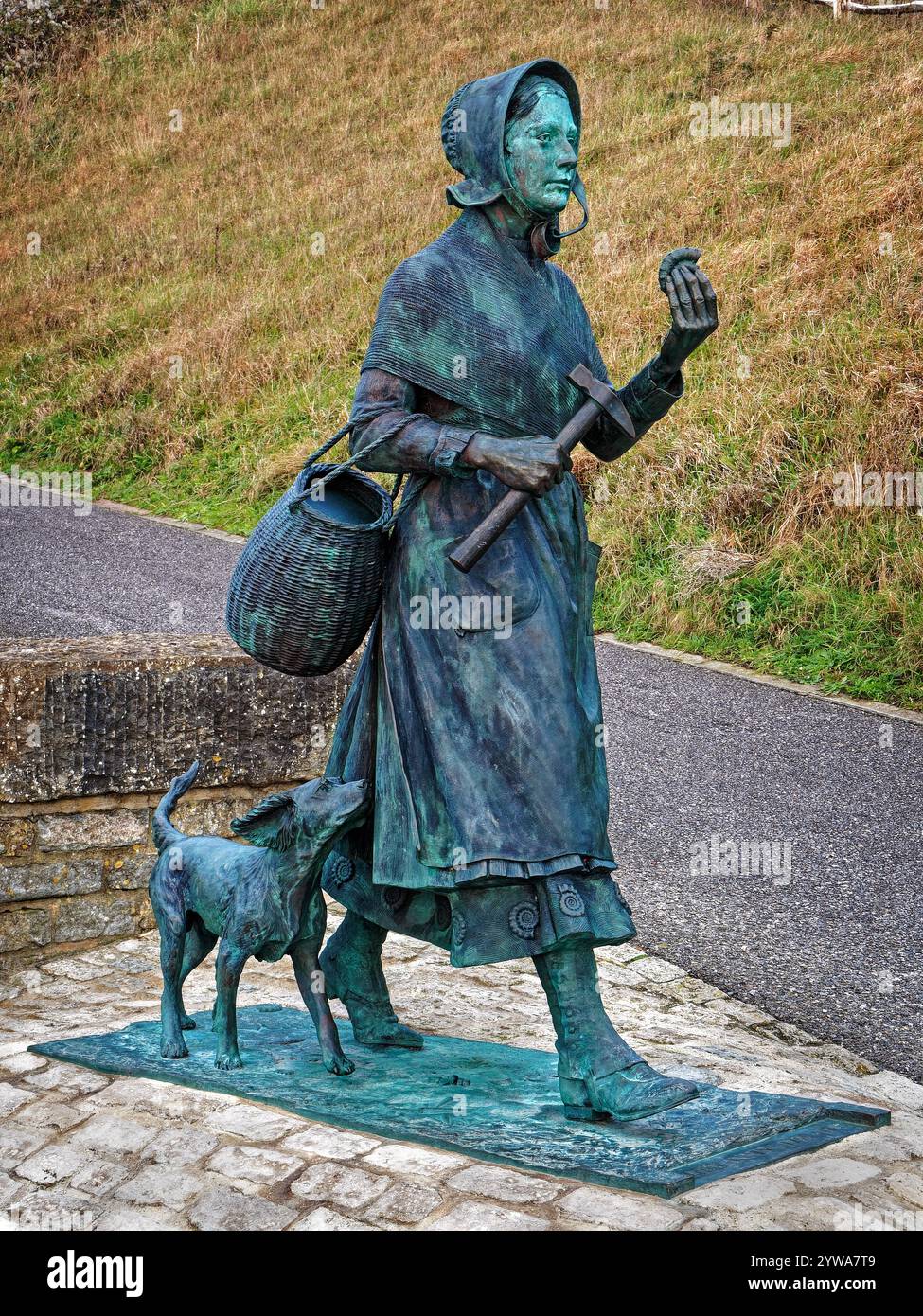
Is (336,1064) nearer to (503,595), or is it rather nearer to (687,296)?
(503,595)

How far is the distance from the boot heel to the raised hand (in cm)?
182

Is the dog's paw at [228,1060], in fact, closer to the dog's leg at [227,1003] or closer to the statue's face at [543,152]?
the dog's leg at [227,1003]

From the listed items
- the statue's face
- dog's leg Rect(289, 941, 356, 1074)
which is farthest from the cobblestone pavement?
the statue's face

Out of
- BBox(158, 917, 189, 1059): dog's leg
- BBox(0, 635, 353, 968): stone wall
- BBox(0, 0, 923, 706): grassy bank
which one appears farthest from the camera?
BBox(0, 0, 923, 706): grassy bank

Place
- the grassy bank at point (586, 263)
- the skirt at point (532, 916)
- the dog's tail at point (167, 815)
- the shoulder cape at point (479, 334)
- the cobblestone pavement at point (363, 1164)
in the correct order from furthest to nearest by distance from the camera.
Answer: the grassy bank at point (586, 263), the dog's tail at point (167, 815), the shoulder cape at point (479, 334), the skirt at point (532, 916), the cobblestone pavement at point (363, 1164)

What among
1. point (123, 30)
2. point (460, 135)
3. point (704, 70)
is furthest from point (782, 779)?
point (123, 30)

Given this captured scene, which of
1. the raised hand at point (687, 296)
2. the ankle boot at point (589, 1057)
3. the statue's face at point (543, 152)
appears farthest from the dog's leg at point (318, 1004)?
the statue's face at point (543, 152)

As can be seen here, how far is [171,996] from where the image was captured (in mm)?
4426

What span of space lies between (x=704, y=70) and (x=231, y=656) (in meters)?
14.8

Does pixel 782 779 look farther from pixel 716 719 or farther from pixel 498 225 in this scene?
pixel 498 225

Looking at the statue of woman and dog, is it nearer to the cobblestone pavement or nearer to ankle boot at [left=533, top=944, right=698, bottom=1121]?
ankle boot at [left=533, top=944, right=698, bottom=1121]

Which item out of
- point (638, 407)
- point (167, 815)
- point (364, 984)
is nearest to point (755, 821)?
point (364, 984)

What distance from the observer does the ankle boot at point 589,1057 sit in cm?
381

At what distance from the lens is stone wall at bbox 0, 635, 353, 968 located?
5586 millimetres
